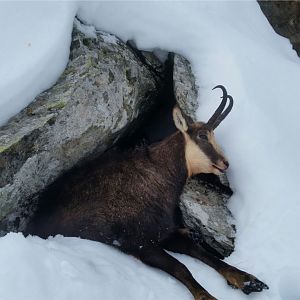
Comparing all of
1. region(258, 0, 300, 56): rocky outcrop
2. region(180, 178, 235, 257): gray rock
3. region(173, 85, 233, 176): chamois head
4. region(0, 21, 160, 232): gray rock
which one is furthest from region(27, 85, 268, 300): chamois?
region(258, 0, 300, 56): rocky outcrop

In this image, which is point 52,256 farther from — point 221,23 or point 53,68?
point 221,23

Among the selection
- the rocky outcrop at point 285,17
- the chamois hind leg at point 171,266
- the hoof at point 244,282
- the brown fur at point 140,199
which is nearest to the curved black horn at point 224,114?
the brown fur at point 140,199

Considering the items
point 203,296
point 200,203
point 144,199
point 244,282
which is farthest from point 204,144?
point 203,296

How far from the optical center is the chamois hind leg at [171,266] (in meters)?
5.40

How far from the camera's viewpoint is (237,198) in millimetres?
6449

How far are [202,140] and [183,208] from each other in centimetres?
83

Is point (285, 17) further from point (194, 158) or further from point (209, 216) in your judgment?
point (209, 216)

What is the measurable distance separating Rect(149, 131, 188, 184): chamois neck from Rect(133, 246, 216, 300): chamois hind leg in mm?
1042

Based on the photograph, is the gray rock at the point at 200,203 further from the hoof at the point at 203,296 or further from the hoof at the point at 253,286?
the hoof at the point at 203,296

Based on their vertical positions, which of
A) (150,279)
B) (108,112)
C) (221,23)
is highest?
(221,23)

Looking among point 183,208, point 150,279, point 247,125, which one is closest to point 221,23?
point 247,125

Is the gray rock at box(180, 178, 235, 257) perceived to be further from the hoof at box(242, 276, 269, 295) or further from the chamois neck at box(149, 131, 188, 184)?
the hoof at box(242, 276, 269, 295)

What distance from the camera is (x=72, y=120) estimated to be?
A: 20.1ft

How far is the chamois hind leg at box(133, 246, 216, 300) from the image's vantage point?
540 centimetres
